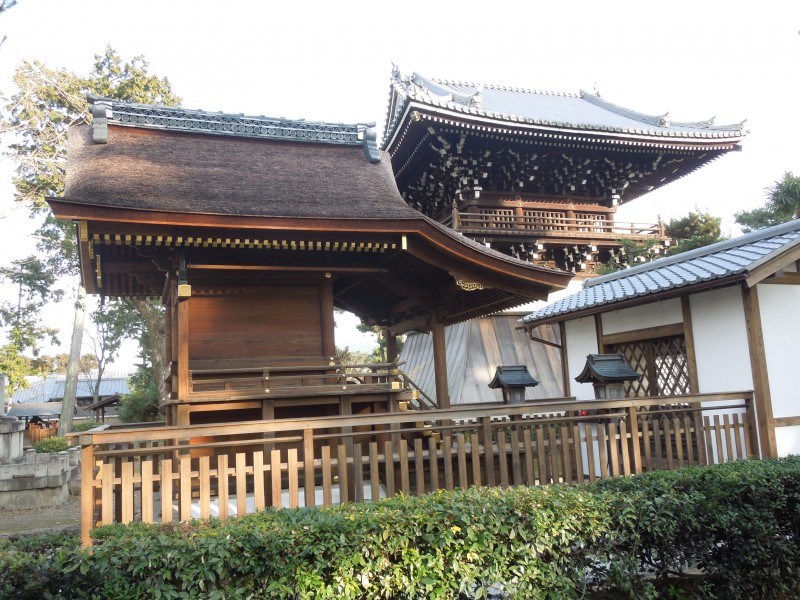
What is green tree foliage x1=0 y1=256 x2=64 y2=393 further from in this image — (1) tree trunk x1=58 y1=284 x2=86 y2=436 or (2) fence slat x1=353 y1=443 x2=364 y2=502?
(2) fence slat x1=353 y1=443 x2=364 y2=502

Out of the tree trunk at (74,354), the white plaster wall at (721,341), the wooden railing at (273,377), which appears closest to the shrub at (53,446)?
the tree trunk at (74,354)

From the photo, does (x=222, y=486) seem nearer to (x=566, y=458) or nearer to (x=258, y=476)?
(x=258, y=476)

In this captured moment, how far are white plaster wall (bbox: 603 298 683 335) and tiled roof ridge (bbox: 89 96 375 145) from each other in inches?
226

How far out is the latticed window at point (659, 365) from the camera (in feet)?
32.3

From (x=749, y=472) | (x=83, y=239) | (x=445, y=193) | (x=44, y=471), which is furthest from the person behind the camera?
(x=445, y=193)

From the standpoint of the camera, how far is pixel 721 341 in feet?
29.1

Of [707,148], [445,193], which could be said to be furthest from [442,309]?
[707,148]

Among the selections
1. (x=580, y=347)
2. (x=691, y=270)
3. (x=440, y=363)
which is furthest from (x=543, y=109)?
(x=440, y=363)

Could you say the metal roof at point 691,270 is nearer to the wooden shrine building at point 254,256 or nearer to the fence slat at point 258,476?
the wooden shrine building at point 254,256

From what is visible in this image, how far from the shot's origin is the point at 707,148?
19.1 metres

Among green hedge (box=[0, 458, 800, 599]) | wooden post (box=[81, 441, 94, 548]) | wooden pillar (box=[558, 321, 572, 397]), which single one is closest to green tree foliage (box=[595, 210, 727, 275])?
wooden pillar (box=[558, 321, 572, 397])

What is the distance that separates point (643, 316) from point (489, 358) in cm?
737

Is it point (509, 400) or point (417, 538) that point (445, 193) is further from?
point (417, 538)

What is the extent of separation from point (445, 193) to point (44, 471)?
42.2ft
